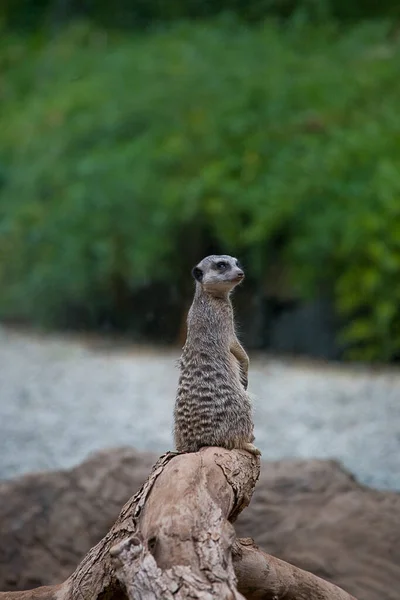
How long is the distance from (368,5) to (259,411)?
263cm

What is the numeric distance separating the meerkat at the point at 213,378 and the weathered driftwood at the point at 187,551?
5 cm

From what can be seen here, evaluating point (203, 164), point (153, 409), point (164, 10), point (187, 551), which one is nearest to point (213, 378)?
point (187, 551)

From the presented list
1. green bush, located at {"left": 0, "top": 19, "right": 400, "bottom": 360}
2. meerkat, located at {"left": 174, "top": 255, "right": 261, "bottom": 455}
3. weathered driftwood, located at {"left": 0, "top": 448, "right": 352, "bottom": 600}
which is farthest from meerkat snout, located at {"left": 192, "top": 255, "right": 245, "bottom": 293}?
green bush, located at {"left": 0, "top": 19, "right": 400, "bottom": 360}

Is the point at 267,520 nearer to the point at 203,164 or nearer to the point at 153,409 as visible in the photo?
the point at 153,409

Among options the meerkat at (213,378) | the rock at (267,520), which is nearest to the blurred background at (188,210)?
the rock at (267,520)

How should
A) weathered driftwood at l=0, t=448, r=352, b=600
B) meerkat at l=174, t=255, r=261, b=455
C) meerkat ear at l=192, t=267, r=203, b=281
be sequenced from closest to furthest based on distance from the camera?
weathered driftwood at l=0, t=448, r=352, b=600 < meerkat at l=174, t=255, r=261, b=455 < meerkat ear at l=192, t=267, r=203, b=281

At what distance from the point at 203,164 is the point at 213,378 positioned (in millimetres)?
2786

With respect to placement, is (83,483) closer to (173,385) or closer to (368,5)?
(173,385)

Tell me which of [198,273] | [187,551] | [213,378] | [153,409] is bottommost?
[153,409]

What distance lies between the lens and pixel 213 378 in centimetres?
173

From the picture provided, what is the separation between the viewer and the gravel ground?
3.11 meters

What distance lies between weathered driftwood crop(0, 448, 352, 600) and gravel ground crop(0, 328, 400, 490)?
1216 millimetres

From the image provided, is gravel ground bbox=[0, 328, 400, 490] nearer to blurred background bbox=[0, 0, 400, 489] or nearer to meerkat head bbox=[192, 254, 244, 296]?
blurred background bbox=[0, 0, 400, 489]

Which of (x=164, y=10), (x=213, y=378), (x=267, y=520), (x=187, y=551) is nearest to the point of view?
(x=187, y=551)
